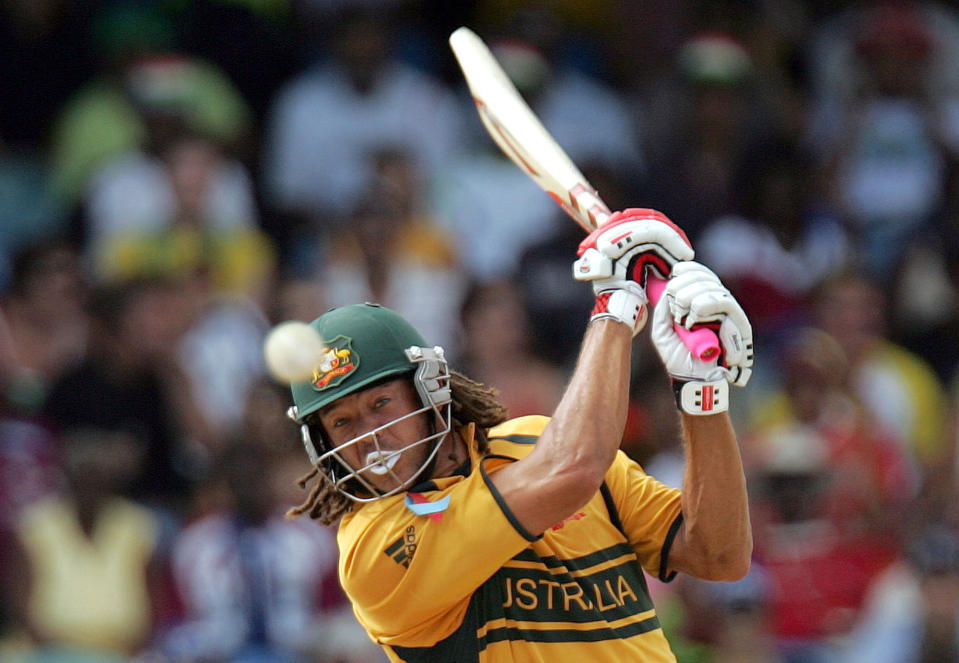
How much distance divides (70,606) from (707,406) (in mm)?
4367

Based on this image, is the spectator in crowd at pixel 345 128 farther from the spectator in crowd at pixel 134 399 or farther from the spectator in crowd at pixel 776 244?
the spectator in crowd at pixel 776 244

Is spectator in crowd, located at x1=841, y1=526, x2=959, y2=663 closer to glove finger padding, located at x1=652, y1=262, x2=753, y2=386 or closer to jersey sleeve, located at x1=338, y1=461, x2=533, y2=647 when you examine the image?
glove finger padding, located at x1=652, y1=262, x2=753, y2=386


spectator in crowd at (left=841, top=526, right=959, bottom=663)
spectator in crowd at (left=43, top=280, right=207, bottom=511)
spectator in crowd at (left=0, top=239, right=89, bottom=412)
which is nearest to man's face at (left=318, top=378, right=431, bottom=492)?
spectator in crowd at (left=841, top=526, right=959, bottom=663)

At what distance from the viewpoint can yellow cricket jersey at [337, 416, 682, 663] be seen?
3.63 meters

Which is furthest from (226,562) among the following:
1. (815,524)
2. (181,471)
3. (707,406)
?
(707,406)

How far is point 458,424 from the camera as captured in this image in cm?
408

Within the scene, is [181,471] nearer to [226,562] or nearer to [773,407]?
[226,562]

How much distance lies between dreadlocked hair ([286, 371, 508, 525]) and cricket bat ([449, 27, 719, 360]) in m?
0.56

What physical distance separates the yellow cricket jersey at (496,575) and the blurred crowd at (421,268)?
2.55 meters

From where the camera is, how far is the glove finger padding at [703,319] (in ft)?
11.8

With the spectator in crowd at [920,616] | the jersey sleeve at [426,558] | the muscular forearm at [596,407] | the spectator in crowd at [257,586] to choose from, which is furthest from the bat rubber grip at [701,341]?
the spectator in crowd at [920,616]

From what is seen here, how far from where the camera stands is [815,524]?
7.32 m

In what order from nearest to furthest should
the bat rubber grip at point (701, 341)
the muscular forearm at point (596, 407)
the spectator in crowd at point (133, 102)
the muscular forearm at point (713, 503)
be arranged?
the muscular forearm at point (596, 407)
the bat rubber grip at point (701, 341)
the muscular forearm at point (713, 503)
the spectator in crowd at point (133, 102)

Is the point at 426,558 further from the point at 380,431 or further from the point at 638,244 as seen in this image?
the point at 638,244
